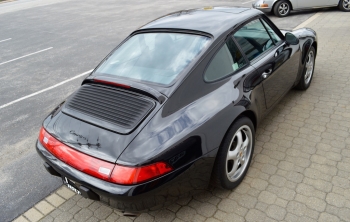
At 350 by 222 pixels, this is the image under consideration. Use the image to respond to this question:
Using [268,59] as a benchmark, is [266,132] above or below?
below

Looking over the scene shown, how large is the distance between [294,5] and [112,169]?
9.96 metres

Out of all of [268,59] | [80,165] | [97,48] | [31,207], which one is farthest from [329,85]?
[97,48]

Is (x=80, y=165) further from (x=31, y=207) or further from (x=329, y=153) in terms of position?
(x=329, y=153)

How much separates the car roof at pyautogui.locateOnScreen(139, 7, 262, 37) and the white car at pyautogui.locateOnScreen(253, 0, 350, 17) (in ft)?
24.6

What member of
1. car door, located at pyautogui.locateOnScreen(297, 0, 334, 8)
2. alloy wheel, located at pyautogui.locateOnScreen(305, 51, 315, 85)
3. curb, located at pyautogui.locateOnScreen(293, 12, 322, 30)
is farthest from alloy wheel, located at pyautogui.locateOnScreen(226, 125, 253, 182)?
car door, located at pyautogui.locateOnScreen(297, 0, 334, 8)

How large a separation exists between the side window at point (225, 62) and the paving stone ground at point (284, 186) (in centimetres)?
109

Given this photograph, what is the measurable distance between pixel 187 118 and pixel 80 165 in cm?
90

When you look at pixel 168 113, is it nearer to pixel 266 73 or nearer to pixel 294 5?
pixel 266 73

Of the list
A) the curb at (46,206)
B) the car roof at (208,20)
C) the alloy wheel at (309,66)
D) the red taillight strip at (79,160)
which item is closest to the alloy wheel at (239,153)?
the car roof at (208,20)

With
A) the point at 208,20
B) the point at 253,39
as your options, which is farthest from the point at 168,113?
the point at 253,39

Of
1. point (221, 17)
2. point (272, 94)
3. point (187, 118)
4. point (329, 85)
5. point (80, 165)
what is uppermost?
point (221, 17)

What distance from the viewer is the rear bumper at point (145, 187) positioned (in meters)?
2.12

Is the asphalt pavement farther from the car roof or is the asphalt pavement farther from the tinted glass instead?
the tinted glass

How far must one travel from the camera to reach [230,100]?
8.88ft
